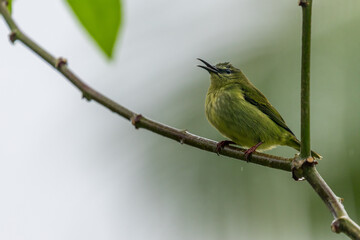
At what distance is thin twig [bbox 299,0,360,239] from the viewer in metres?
1.43

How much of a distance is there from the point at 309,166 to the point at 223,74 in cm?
330

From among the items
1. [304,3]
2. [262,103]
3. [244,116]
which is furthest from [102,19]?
[262,103]

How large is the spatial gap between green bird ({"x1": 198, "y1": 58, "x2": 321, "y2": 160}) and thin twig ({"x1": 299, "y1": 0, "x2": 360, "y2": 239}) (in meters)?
2.17

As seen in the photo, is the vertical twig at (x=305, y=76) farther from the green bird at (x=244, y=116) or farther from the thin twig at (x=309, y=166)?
the green bird at (x=244, y=116)

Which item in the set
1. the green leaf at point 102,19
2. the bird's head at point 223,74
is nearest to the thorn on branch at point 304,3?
the green leaf at point 102,19

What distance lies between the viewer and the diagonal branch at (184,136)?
1471 mm

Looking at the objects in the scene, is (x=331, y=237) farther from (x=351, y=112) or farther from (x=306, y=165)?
(x=306, y=165)

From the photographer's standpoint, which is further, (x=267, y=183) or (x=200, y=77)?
(x=200, y=77)

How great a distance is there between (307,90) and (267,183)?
3.58 m

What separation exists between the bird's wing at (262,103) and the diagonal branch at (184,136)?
7.47 ft

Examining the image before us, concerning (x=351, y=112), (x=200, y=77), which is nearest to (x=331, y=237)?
(x=351, y=112)

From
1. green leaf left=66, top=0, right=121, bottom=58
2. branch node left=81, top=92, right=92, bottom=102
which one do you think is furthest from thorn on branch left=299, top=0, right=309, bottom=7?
branch node left=81, top=92, right=92, bottom=102

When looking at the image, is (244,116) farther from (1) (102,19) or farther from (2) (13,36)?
(1) (102,19)

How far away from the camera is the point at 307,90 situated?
1.70 meters
